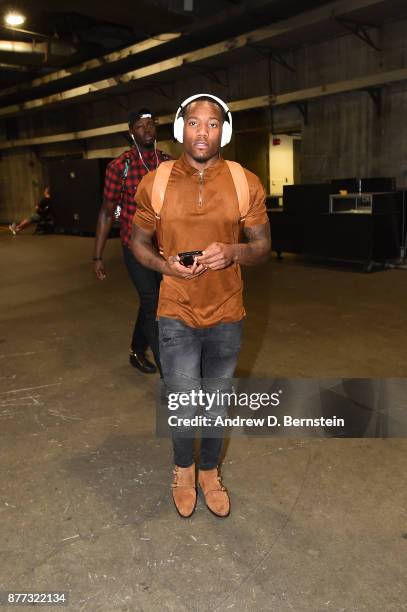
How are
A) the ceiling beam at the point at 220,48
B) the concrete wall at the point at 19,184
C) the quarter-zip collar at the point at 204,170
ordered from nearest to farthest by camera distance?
the quarter-zip collar at the point at 204,170 → the ceiling beam at the point at 220,48 → the concrete wall at the point at 19,184

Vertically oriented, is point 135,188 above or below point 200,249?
above

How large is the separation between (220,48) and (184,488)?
28.6ft

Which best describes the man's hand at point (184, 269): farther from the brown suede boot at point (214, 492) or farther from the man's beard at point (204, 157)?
the brown suede boot at point (214, 492)

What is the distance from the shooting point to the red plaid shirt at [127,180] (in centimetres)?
287

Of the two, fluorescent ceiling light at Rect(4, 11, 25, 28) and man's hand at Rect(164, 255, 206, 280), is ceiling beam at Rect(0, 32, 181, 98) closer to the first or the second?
fluorescent ceiling light at Rect(4, 11, 25, 28)

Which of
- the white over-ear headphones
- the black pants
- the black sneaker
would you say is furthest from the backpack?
the black sneaker

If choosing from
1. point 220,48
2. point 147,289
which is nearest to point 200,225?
point 147,289

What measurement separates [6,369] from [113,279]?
3388mm

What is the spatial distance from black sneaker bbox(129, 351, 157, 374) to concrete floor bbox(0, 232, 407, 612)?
0.09 metres

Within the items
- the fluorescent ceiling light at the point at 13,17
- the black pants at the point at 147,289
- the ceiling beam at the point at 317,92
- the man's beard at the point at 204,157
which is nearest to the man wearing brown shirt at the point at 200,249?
the man's beard at the point at 204,157

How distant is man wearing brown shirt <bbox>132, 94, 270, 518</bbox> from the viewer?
1.67m

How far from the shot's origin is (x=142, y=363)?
355cm

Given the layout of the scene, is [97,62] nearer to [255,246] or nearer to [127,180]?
[127,180]

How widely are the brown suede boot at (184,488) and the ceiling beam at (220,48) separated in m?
6.91
